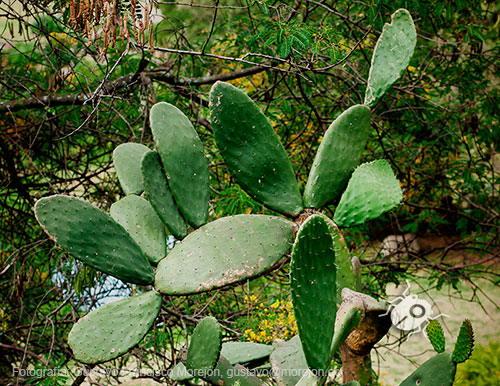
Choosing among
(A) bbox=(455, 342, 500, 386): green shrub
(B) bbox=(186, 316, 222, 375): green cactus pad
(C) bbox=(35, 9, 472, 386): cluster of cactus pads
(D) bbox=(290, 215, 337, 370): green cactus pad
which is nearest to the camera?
(D) bbox=(290, 215, 337, 370): green cactus pad

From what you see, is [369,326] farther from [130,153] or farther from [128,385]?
[130,153]

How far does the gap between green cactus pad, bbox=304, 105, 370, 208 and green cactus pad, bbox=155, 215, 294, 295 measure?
0.10 metres

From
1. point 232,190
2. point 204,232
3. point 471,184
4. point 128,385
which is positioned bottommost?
point 471,184

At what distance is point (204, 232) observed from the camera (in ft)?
3.53

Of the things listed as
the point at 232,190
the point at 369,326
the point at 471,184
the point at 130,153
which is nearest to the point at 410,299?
the point at 369,326

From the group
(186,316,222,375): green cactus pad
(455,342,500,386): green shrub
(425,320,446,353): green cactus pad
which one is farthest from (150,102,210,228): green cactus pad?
(455,342,500,386): green shrub

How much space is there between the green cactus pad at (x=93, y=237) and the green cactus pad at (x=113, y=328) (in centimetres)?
5

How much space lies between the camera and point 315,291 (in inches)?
31.7

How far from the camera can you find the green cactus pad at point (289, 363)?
3.39 feet

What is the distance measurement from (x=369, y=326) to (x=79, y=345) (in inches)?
22.2

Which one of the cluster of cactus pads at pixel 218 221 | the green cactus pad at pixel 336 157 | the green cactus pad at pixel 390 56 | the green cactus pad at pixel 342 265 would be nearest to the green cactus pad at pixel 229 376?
the cluster of cactus pads at pixel 218 221

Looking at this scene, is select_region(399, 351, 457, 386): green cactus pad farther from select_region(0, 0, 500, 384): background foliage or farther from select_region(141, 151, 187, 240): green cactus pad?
select_region(0, 0, 500, 384): background foliage

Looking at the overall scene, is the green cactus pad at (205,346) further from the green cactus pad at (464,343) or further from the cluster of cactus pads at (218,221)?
the green cactus pad at (464,343)

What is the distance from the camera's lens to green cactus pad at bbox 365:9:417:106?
1186mm
